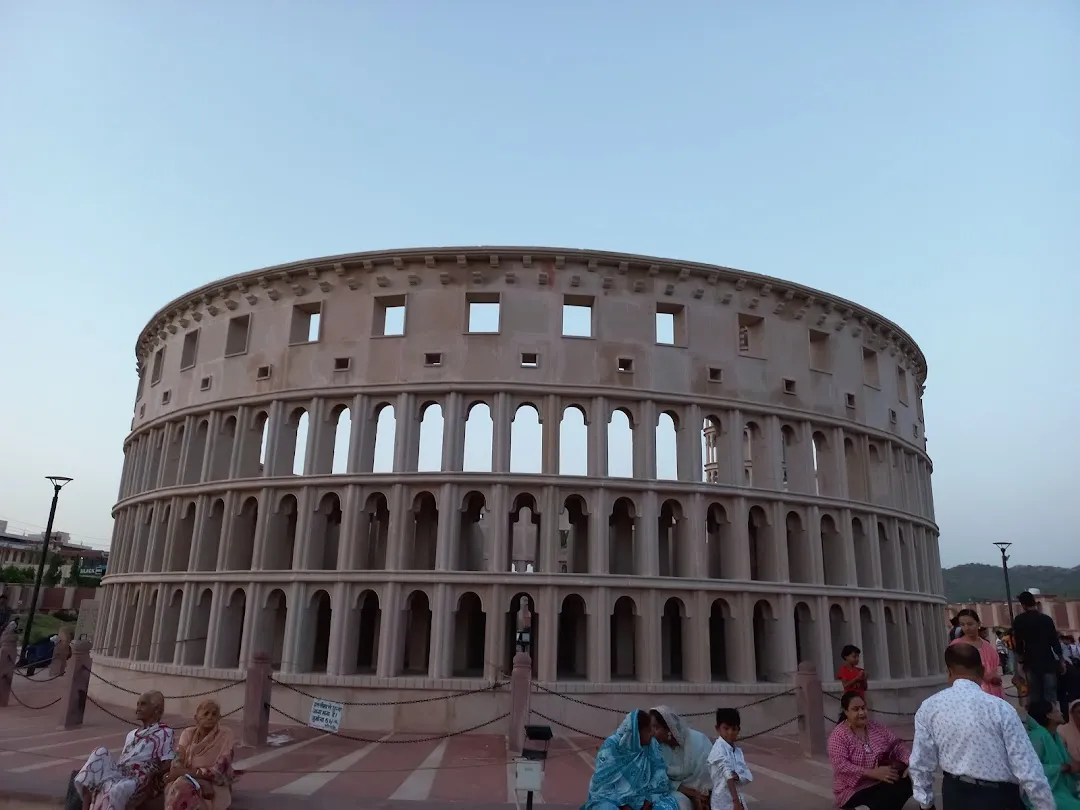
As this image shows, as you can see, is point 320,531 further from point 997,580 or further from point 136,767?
point 997,580

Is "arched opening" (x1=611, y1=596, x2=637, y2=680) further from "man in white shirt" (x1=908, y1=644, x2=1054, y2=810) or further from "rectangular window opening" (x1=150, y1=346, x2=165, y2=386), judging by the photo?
"rectangular window opening" (x1=150, y1=346, x2=165, y2=386)

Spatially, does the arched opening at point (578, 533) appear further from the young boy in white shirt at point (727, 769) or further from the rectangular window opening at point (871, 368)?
the young boy in white shirt at point (727, 769)

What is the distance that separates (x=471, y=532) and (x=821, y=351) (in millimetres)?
13040

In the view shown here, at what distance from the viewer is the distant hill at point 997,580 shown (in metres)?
151

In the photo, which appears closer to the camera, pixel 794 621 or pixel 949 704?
pixel 949 704

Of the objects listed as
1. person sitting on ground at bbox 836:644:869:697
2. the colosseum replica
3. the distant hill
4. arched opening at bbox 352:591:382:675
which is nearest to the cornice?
the colosseum replica

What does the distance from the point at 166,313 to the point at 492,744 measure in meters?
19.2

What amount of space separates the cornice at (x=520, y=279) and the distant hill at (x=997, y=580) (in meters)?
154

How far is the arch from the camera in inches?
787

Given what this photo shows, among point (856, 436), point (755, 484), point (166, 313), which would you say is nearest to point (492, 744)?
point (755, 484)

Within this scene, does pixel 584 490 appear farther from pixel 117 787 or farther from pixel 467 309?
pixel 117 787

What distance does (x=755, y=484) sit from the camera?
67.5 feet

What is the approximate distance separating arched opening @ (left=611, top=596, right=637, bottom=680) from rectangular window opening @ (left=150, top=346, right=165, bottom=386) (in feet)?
61.4

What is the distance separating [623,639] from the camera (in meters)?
20.4
